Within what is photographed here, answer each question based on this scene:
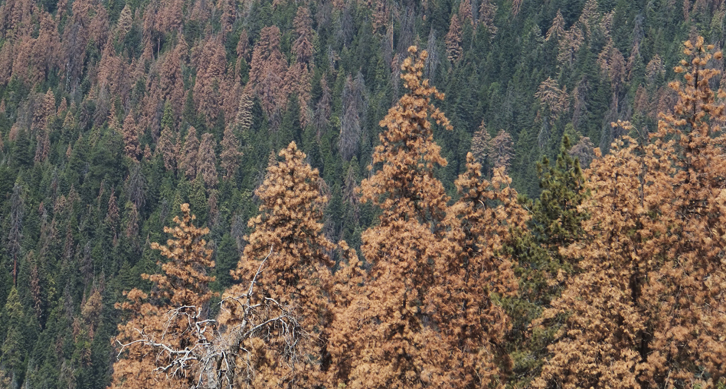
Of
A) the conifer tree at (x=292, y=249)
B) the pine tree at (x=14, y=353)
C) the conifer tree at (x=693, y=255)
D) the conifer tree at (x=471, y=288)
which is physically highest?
the conifer tree at (x=693, y=255)

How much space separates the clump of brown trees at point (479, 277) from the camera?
25297mm

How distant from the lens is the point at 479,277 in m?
29.3

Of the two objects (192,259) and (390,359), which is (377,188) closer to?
(390,359)

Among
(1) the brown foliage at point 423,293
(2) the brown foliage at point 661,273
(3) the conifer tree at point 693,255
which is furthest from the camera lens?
(1) the brown foliage at point 423,293

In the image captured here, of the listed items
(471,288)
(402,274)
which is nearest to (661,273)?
(471,288)

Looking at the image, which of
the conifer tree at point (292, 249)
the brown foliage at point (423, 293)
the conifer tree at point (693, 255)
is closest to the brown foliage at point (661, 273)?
the conifer tree at point (693, 255)

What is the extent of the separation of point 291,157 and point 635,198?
36.6 feet

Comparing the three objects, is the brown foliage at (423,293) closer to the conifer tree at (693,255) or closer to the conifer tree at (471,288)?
the conifer tree at (471,288)

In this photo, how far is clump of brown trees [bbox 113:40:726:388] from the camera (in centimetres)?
2530


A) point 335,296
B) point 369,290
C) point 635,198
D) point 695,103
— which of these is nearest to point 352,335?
point 369,290

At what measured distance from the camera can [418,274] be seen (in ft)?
96.4

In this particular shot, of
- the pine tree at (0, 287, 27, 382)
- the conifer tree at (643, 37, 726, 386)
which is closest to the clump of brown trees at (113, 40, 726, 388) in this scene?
the conifer tree at (643, 37, 726, 386)

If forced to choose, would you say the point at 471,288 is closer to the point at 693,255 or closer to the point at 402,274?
the point at 402,274

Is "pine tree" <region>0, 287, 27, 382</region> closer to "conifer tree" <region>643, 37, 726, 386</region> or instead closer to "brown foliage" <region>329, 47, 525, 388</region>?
"brown foliage" <region>329, 47, 525, 388</region>
